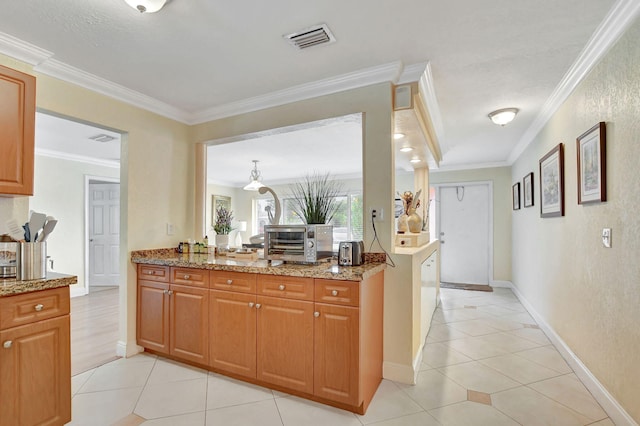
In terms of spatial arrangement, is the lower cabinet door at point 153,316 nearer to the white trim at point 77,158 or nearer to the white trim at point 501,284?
the white trim at point 77,158

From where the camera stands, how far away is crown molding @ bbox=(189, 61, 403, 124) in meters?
2.38

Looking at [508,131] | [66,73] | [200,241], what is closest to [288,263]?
[200,241]

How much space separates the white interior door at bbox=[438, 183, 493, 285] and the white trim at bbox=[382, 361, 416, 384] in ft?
14.4

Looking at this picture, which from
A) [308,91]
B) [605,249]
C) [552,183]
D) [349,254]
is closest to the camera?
[605,249]

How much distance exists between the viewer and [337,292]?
1.98 meters

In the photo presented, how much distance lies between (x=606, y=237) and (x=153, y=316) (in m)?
3.48

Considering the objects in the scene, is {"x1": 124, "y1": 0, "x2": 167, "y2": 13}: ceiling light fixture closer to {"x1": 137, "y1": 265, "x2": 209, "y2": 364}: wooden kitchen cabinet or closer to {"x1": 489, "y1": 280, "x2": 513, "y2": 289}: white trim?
{"x1": 137, "y1": 265, "x2": 209, "y2": 364}: wooden kitchen cabinet

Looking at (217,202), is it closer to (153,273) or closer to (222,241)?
(222,241)

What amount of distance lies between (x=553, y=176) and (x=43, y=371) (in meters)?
4.27

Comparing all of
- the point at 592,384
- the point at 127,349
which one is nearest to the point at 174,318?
the point at 127,349

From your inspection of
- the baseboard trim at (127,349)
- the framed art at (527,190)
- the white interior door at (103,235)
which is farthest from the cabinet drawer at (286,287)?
the white interior door at (103,235)

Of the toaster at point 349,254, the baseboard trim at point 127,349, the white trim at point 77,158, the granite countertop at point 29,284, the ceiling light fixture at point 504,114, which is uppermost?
the ceiling light fixture at point 504,114

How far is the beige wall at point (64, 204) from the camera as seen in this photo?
15.8ft

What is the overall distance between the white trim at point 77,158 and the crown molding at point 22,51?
11.3 ft
